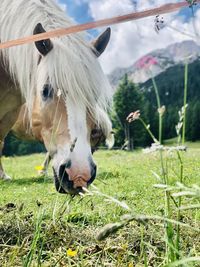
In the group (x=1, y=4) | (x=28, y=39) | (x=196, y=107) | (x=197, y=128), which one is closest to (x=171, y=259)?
(x=28, y=39)

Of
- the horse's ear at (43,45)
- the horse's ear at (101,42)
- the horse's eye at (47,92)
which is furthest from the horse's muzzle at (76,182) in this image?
the horse's ear at (101,42)

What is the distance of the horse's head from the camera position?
4.00 m

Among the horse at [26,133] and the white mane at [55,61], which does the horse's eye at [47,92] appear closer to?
the white mane at [55,61]

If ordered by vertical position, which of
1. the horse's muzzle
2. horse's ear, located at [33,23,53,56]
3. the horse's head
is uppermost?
horse's ear, located at [33,23,53,56]

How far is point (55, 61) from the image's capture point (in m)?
4.52

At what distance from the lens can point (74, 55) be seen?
448 cm

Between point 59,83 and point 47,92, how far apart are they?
0.65 feet

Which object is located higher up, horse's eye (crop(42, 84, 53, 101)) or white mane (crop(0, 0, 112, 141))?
white mane (crop(0, 0, 112, 141))

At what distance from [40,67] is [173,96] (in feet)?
564

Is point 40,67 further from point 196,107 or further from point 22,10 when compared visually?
point 196,107

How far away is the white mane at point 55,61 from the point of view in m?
4.39

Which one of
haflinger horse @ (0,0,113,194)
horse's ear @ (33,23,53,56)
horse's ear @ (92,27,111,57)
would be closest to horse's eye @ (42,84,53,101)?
haflinger horse @ (0,0,113,194)

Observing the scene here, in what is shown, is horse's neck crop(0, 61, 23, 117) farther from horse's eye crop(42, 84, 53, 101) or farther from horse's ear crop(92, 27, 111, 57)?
horse's ear crop(92, 27, 111, 57)

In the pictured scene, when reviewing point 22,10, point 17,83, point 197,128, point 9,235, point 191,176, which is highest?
point 22,10
